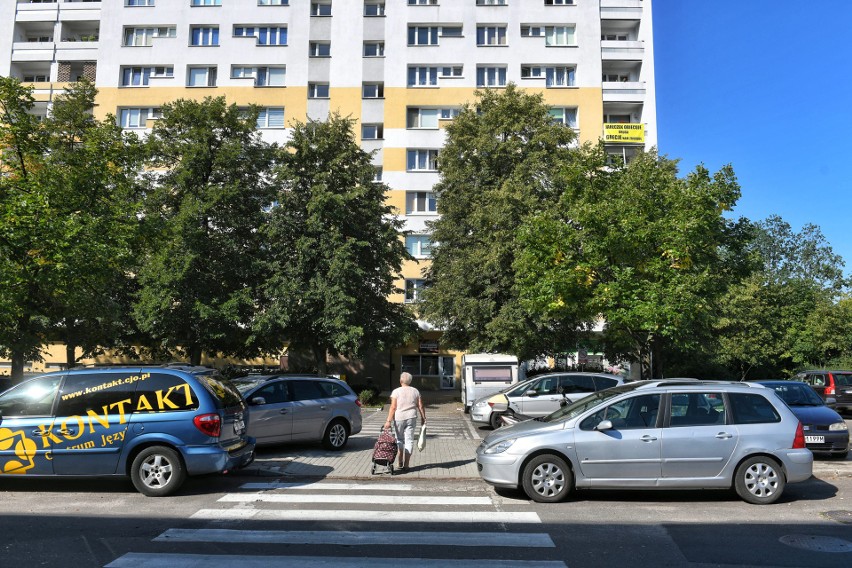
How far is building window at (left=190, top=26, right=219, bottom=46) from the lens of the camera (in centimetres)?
3734

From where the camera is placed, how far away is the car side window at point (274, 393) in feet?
37.4

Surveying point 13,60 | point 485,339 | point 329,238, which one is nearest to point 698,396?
point 485,339

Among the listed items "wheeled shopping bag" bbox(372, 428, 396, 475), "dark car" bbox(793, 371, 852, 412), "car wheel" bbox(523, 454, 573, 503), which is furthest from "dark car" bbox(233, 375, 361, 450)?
"dark car" bbox(793, 371, 852, 412)

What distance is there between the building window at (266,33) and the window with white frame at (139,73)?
492 cm

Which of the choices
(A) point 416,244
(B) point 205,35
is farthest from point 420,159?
(B) point 205,35

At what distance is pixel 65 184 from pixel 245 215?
13035mm

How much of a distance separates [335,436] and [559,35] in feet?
108

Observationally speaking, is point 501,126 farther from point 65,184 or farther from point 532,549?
point 532,549

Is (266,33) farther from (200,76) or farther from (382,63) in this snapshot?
(382,63)

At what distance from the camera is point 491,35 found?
123 ft

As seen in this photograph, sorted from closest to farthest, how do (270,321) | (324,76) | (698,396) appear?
1. (698,396)
2. (270,321)
3. (324,76)

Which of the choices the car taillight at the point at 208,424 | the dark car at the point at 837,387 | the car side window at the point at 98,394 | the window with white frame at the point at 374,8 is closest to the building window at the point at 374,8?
the window with white frame at the point at 374,8

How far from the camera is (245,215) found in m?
25.8

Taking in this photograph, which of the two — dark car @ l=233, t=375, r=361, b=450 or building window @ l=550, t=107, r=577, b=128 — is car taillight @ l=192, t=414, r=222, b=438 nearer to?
dark car @ l=233, t=375, r=361, b=450
